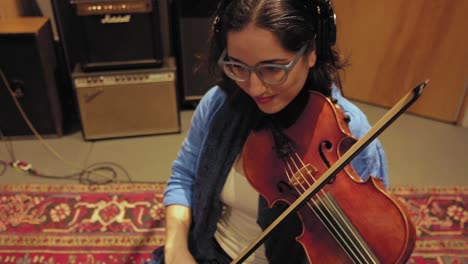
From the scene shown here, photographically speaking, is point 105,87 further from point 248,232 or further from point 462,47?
point 462,47

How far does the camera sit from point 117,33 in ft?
6.20

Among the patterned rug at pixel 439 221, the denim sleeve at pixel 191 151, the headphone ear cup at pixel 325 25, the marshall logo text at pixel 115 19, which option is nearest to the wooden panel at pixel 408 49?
the patterned rug at pixel 439 221

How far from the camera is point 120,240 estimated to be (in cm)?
158

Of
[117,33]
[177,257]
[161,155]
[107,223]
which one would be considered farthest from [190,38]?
[177,257]

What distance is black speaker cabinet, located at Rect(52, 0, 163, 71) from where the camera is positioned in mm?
1812

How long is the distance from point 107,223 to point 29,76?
79 centimetres

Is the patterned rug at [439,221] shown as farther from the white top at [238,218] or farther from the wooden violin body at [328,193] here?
the wooden violin body at [328,193]

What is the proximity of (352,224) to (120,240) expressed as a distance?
113 cm

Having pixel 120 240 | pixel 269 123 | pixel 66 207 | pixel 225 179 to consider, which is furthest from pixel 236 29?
pixel 66 207

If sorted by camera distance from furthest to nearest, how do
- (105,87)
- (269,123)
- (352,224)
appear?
(105,87), (269,123), (352,224)

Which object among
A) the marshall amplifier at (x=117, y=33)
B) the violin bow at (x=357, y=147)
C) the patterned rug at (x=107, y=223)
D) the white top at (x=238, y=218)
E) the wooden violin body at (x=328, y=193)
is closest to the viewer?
the violin bow at (x=357, y=147)

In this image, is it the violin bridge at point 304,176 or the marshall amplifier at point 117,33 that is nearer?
the violin bridge at point 304,176

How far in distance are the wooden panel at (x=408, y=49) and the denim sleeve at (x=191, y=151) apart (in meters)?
1.36

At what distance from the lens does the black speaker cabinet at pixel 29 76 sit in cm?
186
